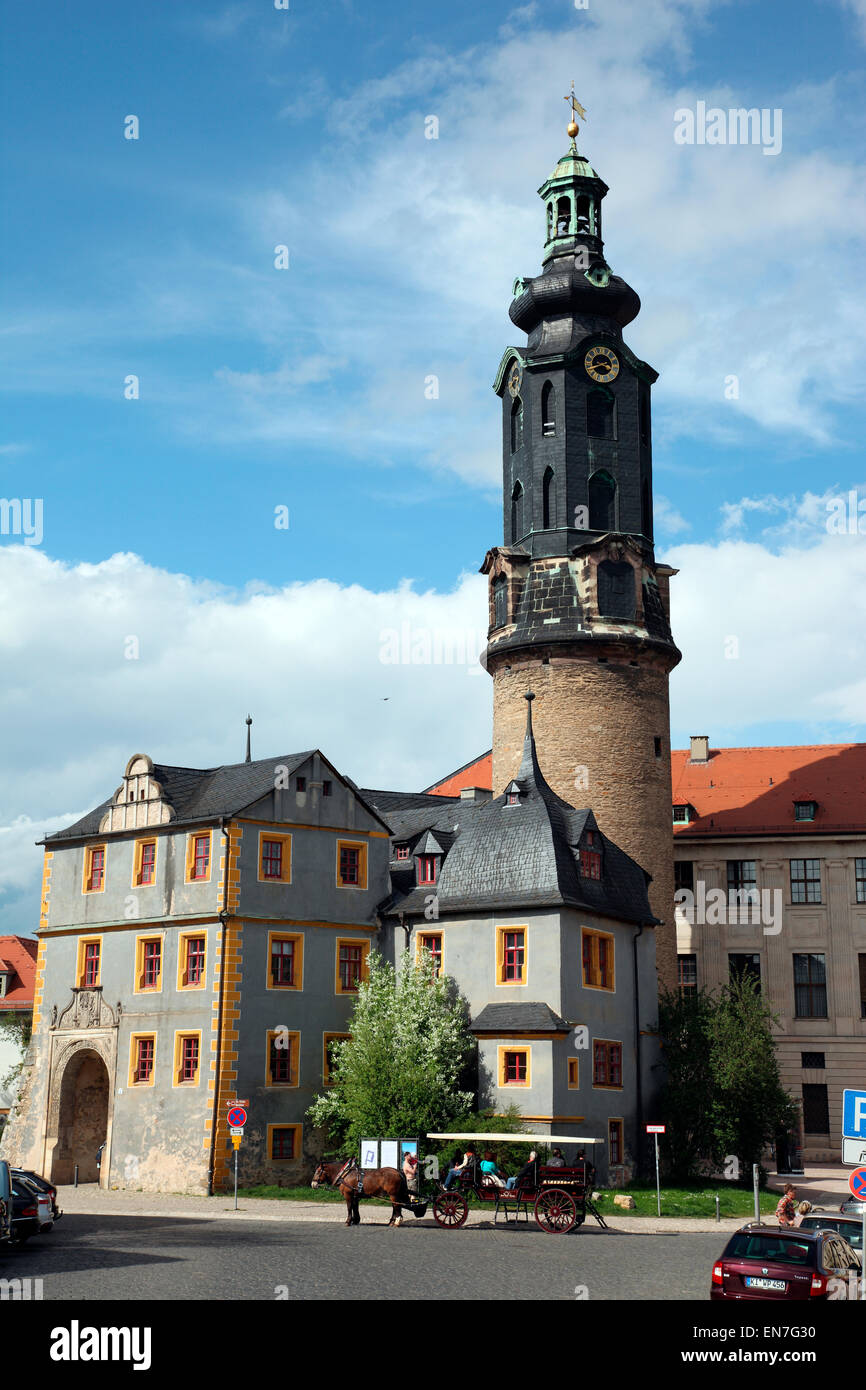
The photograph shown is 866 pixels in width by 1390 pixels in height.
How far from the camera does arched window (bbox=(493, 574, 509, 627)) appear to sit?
56562 millimetres

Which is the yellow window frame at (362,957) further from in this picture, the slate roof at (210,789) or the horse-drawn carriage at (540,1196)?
the horse-drawn carriage at (540,1196)

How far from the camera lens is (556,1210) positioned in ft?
103

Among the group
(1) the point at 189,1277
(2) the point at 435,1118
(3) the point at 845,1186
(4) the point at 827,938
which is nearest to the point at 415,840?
(2) the point at 435,1118

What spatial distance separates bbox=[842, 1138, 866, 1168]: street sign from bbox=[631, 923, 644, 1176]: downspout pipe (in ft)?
86.4

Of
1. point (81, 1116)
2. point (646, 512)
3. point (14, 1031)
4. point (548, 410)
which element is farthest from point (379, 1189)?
point (14, 1031)

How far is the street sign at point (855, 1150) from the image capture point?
66.2 feet

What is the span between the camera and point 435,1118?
134 feet

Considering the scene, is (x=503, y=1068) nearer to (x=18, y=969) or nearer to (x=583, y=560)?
(x=583, y=560)

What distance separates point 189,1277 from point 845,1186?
3495cm

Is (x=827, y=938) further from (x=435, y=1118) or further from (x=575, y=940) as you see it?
(x=435, y=1118)

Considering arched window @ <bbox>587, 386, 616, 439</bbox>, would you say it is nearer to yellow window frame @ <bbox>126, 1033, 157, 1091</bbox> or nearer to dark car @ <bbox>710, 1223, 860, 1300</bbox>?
yellow window frame @ <bbox>126, 1033, 157, 1091</bbox>

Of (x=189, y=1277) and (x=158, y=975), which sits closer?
(x=189, y=1277)

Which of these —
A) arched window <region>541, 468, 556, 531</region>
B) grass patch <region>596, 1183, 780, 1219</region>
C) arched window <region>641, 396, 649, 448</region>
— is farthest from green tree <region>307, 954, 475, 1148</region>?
arched window <region>641, 396, 649, 448</region>
